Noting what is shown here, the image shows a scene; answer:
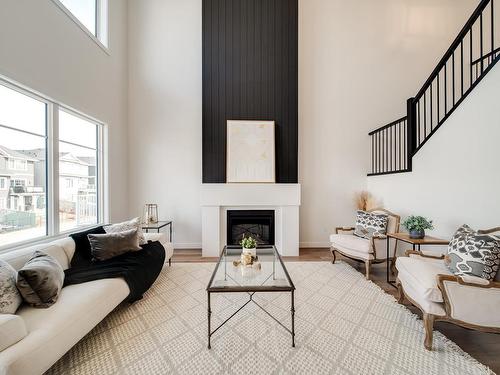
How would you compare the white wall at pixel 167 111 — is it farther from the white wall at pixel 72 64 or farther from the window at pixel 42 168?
the window at pixel 42 168

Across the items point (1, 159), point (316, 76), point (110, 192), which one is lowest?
point (110, 192)

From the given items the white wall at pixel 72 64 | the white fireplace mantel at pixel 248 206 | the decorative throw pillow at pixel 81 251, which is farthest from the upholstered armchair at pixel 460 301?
the white wall at pixel 72 64

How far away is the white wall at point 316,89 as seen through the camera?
14.5ft

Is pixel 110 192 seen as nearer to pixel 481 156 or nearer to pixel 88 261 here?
pixel 88 261

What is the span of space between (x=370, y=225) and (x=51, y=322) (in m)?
3.74

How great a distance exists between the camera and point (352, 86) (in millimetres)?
4562

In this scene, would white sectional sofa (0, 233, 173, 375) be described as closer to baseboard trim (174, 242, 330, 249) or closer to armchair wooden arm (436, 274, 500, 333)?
baseboard trim (174, 242, 330, 249)

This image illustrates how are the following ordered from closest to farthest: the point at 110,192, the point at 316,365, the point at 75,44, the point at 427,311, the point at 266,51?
the point at 316,365 < the point at 427,311 < the point at 75,44 < the point at 110,192 < the point at 266,51

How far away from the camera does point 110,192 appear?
152 inches

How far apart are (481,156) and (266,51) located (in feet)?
12.0

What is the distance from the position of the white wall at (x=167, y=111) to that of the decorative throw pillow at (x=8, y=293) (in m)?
2.86

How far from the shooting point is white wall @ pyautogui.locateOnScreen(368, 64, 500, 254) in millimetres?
2348

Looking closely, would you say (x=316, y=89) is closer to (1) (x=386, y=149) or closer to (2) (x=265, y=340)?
(1) (x=386, y=149)

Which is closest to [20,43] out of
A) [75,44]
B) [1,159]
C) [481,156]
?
[75,44]
